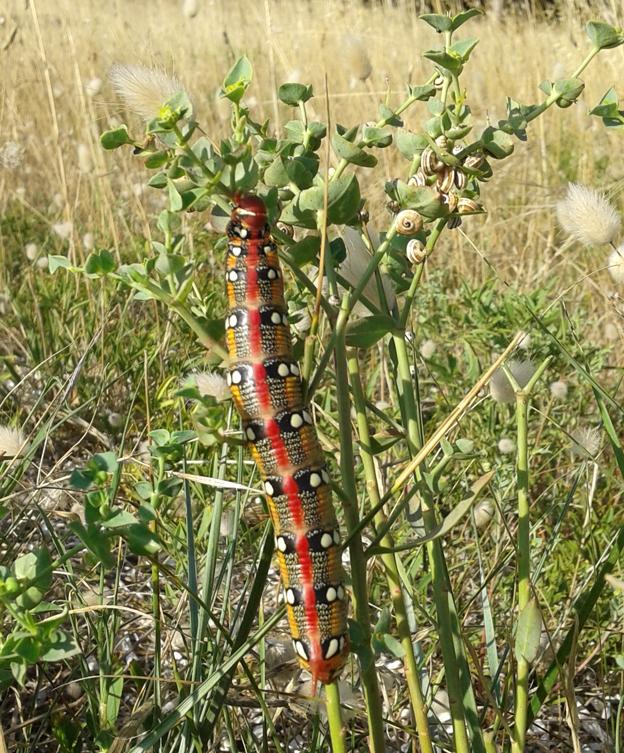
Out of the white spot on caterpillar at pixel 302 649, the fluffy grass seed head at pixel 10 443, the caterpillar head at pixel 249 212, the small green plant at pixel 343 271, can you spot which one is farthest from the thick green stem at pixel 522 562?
the fluffy grass seed head at pixel 10 443

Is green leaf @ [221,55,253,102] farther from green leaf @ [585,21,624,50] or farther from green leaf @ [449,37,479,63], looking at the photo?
green leaf @ [585,21,624,50]

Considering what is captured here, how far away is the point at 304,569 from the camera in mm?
712

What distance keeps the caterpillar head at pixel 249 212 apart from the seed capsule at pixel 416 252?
0.54 ft

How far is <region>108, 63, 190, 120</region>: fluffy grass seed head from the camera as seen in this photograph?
796 millimetres

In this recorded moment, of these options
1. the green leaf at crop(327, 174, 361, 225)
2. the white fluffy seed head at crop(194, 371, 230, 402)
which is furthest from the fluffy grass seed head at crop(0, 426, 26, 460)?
the green leaf at crop(327, 174, 361, 225)

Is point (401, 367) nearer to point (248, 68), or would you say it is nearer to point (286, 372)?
point (286, 372)

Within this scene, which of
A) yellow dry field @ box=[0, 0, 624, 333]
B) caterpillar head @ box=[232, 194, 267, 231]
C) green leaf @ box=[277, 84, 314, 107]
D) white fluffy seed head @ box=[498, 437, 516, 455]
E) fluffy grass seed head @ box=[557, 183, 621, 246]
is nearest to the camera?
caterpillar head @ box=[232, 194, 267, 231]

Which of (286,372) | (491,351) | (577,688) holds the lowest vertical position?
(577,688)

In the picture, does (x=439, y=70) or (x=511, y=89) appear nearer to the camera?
(x=439, y=70)

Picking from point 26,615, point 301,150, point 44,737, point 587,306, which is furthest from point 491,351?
point 26,615

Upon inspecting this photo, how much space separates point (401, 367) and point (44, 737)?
35.7 inches

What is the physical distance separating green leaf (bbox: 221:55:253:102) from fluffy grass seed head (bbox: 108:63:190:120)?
0.09 metres

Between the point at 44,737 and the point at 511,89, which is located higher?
the point at 511,89

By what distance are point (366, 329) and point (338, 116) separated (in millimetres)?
4169
